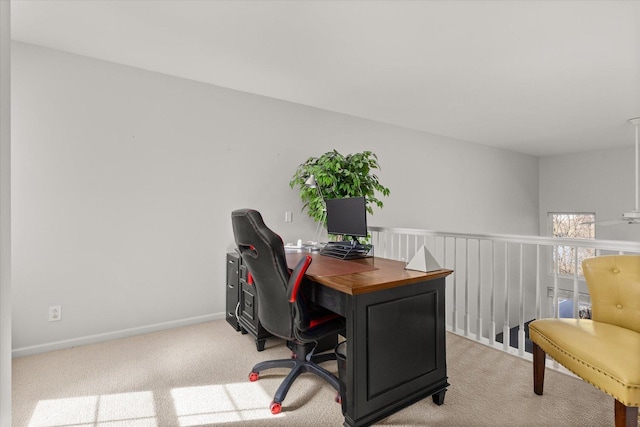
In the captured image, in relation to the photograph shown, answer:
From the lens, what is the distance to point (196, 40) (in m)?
2.54

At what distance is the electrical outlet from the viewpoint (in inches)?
104

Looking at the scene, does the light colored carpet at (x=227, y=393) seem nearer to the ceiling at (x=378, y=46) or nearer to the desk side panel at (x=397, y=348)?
the desk side panel at (x=397, y=348)

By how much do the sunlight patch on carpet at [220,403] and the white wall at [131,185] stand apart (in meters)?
1.32

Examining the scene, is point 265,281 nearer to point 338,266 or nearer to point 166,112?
point 338,266

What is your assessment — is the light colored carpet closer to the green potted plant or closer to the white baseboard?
the white baseboard

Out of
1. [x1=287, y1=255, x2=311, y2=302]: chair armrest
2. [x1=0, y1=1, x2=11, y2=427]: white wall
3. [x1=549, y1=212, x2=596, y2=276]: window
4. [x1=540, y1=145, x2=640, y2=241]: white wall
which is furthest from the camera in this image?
[x1=549, y1=212, x2=596, y2=276]: window

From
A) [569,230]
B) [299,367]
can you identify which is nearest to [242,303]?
[299,367]

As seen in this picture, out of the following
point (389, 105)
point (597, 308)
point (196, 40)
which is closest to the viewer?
point (597, 308)

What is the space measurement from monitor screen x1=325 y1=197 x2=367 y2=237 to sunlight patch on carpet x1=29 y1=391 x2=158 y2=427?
1.72 m

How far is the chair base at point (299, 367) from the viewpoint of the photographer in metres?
1.89

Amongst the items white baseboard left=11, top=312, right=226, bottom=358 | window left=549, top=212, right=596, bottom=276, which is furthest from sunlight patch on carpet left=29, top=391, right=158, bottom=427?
window left=549, top=212, right=596, bottom=276

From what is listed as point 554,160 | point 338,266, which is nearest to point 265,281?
point 338,266

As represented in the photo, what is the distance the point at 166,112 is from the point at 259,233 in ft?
6.90

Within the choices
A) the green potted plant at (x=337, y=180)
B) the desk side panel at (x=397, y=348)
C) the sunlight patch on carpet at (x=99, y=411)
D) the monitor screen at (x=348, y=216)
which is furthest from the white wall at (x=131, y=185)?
the desk side panel at (x=397, y=348)
